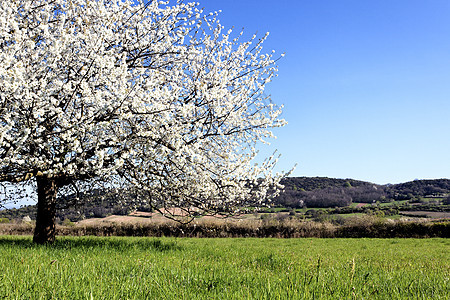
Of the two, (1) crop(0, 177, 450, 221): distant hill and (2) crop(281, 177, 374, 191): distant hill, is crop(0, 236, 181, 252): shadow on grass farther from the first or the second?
(2) crop(281, 177, 374, 191): distant hill

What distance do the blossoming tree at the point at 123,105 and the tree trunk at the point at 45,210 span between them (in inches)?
1.6

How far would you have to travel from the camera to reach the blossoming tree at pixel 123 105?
681 cm

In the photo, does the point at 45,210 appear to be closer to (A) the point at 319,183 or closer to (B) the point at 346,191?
(B) the point at 346,191

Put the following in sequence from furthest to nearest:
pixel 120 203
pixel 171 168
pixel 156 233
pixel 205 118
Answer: pixel 156 233
pixel 120 203
pixel 171 168
pixel 205 118

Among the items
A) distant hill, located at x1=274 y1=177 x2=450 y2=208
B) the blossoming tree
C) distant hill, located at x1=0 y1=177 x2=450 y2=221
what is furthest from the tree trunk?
distant hill, located at x1=274 y1=177 x2=450 y2=208

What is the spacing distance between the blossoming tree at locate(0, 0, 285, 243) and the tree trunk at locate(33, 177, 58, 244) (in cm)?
4

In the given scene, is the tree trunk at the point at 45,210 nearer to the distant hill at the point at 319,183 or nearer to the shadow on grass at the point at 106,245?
the shadow on grass at the point at 106,245

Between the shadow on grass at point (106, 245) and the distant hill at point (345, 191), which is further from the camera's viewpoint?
the distant hill at point (345, 191)

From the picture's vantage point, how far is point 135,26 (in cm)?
975

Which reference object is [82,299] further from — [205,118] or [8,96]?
[205,118]

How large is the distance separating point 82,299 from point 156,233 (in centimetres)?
3273

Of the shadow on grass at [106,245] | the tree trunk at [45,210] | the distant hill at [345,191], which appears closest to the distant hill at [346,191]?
the distant hill at [345,191]

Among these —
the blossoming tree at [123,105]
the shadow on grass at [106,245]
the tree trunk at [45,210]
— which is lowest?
the shadow on grass at [106,245]

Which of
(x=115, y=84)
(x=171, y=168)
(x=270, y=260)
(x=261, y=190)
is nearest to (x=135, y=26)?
(x=115, y=84)
